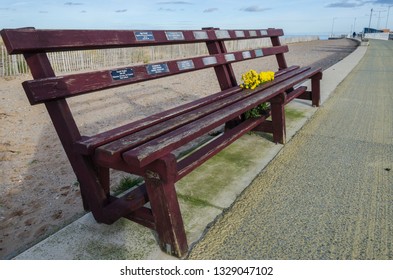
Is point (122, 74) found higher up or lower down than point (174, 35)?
lower down

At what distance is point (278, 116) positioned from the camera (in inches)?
132

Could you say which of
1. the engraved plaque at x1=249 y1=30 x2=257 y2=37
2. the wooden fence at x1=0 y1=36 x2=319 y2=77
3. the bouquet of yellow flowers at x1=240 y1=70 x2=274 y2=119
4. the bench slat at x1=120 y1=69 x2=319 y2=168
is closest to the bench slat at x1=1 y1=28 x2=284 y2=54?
the bench slat at x1=120 y1=69 x2=319 y2=168

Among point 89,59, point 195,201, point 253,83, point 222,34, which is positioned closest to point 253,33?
point 222,34

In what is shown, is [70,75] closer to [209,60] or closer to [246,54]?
[209,60]

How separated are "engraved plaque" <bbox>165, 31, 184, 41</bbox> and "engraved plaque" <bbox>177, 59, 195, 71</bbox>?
0.21 meters

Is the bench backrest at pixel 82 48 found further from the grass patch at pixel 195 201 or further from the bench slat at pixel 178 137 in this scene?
the grass patch at pixel 195 201

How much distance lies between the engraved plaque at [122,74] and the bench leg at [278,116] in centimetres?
171

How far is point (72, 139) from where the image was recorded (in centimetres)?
180

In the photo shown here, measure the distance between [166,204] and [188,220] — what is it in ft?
1.48

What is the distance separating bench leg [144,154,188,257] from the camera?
64.9 inches

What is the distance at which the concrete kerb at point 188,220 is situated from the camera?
1.80m

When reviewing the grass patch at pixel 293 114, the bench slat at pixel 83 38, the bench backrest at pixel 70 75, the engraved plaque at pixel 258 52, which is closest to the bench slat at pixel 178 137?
the bench backrest at pixel 70 75

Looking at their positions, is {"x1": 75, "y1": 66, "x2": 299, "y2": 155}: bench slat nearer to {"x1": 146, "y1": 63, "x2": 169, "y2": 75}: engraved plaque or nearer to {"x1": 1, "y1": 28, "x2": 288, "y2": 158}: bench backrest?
{"x1": 1, "y1": 28, "x2": 288, "y2": 158}: bench backrest
